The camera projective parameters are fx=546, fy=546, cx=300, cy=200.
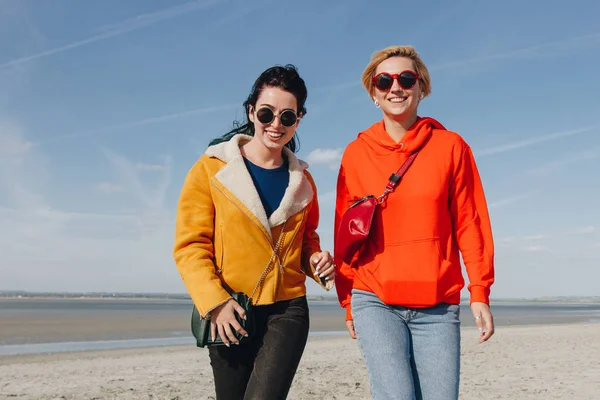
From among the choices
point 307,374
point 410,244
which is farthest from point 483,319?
point 307,374

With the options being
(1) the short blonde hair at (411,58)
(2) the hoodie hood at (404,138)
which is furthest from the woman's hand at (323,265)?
(1) the short blonde hair at (411,58)

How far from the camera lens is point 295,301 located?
2.88 meters

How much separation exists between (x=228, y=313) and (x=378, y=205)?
929mm

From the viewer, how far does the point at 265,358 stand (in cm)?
271

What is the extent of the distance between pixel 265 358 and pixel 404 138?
135cm

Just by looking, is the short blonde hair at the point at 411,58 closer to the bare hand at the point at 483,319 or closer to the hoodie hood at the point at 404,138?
the hoodie hood at the point at 404,138

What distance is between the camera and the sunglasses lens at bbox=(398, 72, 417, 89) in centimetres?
297

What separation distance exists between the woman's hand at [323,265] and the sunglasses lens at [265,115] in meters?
0.77

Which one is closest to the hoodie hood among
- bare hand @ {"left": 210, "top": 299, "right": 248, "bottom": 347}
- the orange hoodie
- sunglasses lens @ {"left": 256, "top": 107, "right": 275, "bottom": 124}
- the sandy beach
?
the orange hoodie

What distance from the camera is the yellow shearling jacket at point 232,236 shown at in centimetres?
276

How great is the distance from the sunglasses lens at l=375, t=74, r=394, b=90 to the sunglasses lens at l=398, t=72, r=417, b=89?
54mm

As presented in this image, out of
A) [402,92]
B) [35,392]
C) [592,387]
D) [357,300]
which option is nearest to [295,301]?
[357,300]

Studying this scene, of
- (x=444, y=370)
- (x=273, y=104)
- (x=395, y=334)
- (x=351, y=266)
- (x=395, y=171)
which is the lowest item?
(x=444, y=370)

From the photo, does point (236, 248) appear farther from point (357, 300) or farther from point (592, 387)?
point (592, 387)
